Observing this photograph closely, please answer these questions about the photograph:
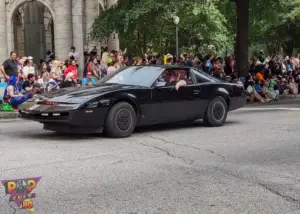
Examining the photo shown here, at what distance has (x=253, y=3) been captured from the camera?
22.1 m

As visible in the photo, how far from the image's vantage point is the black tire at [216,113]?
1117cm

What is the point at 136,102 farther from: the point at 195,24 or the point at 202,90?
the point at 195,24

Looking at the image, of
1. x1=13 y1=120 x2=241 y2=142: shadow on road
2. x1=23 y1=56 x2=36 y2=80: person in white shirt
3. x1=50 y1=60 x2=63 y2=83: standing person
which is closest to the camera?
x1=13 y1=120 x2=241 y2=142: shadow on road

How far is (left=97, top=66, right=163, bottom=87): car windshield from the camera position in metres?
10.2

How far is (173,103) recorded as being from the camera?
10414 mm

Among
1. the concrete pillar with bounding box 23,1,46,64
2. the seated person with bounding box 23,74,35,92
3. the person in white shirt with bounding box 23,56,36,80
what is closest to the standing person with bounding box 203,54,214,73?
the person in white shirt with bounding box 23,56,36,80

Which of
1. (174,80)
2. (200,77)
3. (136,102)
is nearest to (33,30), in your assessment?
(200,77)

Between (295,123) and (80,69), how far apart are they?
488 inches

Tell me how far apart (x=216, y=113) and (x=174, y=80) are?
1.38m

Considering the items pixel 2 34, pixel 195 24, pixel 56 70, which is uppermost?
pixel 195 24

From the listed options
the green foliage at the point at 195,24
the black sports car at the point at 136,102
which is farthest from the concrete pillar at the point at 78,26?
the black sports car at the point at 136,102

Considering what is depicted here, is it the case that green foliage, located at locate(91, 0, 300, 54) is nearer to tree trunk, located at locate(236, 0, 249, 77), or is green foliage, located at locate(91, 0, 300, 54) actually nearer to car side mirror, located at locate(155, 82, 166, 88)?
tree trunk, located at locate(236, 0, 249, 77)

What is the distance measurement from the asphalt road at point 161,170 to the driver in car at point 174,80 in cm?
98

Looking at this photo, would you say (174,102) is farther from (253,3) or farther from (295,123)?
(253,3)
